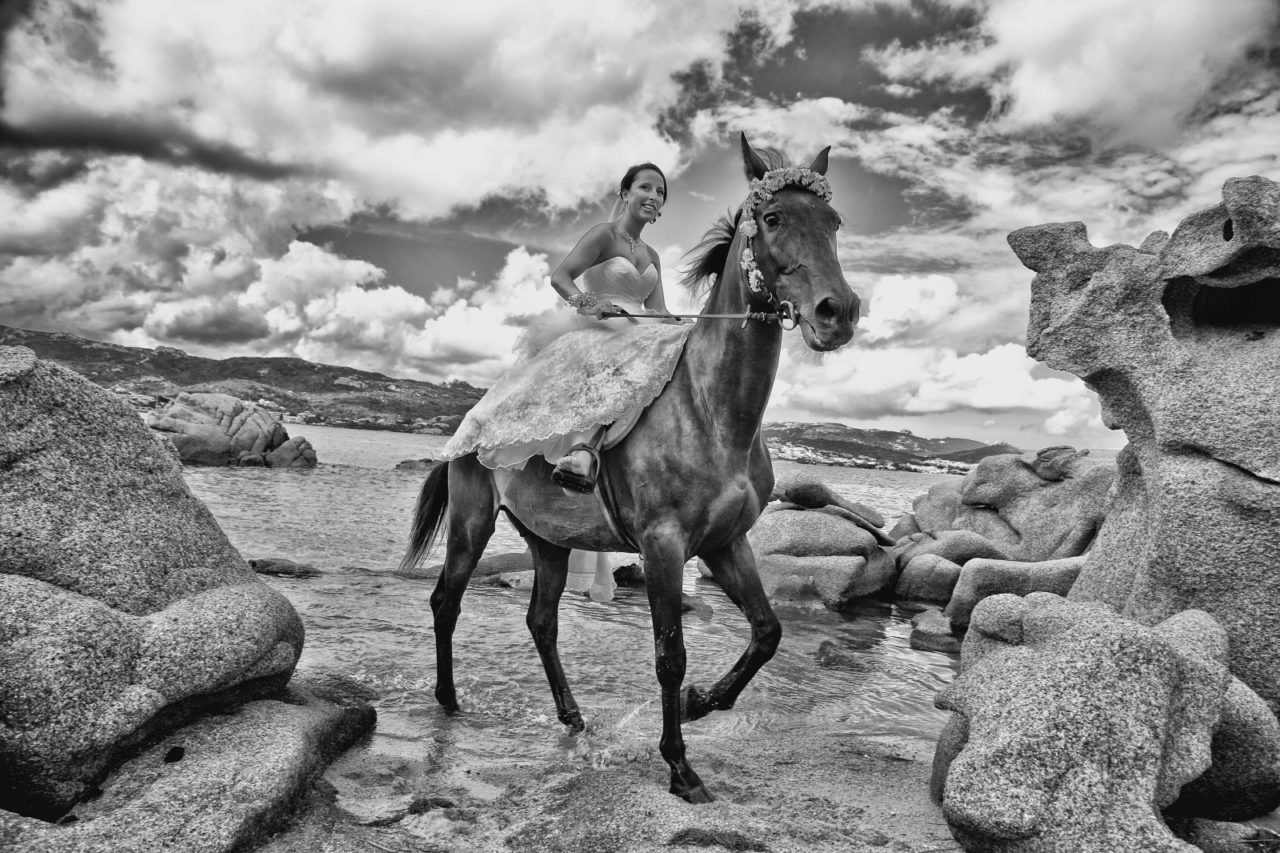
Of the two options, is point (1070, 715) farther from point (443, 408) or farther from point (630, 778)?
point (443, 408)

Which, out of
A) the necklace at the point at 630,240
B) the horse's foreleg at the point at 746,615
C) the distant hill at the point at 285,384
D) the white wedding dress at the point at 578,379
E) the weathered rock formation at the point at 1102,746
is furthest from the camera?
the distant hill at the point at 285,384

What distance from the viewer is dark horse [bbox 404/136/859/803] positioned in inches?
164

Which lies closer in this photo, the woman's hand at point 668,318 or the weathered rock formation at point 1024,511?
the woman's hand at point 668,318

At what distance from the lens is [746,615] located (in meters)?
4.97

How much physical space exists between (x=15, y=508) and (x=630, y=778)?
12.4 feet

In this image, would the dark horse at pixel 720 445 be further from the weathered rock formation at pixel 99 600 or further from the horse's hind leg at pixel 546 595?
the weathered rock formation at pixel 99 600

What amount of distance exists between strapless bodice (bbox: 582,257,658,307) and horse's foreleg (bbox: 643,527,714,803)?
7.25 feet

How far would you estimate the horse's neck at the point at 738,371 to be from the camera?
4.65 metres

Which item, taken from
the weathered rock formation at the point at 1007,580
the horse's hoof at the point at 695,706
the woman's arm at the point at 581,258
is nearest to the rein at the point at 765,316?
the woman's arm at the point at 581,258

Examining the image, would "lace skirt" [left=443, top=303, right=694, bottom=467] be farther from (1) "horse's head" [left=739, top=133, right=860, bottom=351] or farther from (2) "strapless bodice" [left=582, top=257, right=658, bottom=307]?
(1) "horse's head" [left=739, top=133, right=860, bottom=351]

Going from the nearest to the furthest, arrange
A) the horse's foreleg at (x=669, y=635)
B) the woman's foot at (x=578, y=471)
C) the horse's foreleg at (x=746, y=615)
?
the horse's foreleg at (x=669, y=635)
the woman's foot at (x=578, y=471)
the horse's foreleg at (x=746, y=615)

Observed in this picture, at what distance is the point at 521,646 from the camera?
27.2ft

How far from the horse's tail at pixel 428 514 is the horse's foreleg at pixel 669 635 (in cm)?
327

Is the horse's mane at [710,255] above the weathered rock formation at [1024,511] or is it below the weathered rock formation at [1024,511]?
above
